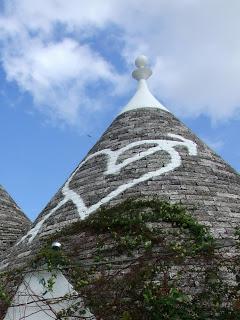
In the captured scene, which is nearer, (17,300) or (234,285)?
(234,285)

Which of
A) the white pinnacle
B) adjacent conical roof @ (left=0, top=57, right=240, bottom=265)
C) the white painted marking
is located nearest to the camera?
adjacent conical roof @ (left=0, top=57, right=240, bottom=265)

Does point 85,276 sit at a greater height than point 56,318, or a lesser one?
greater

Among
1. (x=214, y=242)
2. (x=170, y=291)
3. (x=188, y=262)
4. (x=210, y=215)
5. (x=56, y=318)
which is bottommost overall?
(x=56, y=318)

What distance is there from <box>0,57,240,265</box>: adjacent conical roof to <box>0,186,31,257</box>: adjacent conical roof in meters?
1.74

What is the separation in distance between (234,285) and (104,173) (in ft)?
8.66

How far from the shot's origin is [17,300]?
6742 millimetres

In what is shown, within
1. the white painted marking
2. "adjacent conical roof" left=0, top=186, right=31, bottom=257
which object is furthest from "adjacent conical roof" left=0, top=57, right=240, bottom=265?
"adjacent conical roof" left=0, top=186, right=31, bottom=257

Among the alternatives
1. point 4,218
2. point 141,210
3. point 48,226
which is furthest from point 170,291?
point 4,218

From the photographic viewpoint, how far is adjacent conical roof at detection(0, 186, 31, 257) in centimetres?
1014

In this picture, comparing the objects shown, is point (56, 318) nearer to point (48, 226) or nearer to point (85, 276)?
point (85, 276)

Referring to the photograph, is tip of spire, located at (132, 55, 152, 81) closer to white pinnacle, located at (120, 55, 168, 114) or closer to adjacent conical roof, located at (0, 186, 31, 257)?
white pinnacle, located at (120, 55, 168, 114)

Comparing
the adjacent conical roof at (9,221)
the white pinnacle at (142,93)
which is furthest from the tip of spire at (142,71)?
the adjacent conical roof at (9,221)

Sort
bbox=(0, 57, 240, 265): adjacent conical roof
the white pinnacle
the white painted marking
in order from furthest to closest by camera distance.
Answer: the white pinnacle < the white painted marking < bbox=(0, 57, 240, 265): adjacent conical roof

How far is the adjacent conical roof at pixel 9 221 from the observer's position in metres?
10.1
